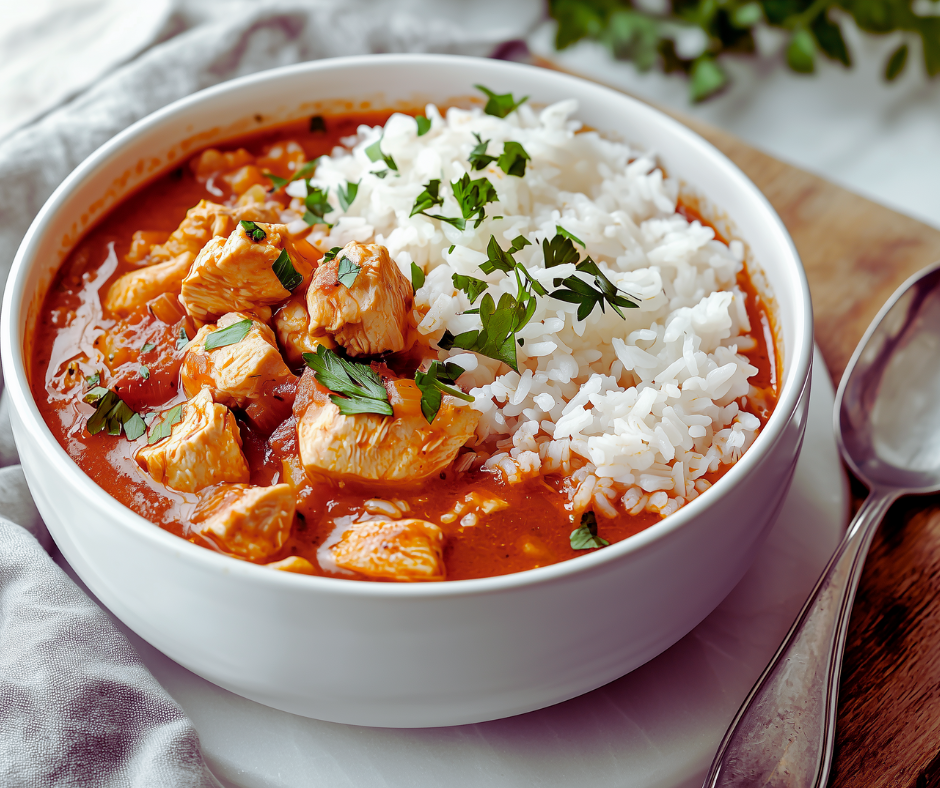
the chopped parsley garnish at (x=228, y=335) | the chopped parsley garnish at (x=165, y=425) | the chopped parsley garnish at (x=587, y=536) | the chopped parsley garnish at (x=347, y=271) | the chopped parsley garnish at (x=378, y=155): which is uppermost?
the chopped parsley garnish at (x=347, y=271)

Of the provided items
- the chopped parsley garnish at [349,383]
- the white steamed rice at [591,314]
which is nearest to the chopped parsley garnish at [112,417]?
the chopped parsley garnish at [349,383]

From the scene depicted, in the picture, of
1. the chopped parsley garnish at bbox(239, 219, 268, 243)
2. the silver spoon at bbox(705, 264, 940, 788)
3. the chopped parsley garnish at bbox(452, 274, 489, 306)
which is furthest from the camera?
the chopped parsley garnish at bbox(452, 274, 489, 306)

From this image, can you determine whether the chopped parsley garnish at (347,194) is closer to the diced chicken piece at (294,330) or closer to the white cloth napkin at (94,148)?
the diced chicken piece at (294,330)

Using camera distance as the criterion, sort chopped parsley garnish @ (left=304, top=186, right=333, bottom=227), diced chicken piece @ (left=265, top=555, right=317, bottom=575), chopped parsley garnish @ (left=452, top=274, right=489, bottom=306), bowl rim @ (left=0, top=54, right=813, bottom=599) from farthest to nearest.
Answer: chopped parsley garnish @ (left=304, top=186, right=333, bottom=227)
chopped parsley garnish @ (left=452, top=274, right=489, bottom=306)
diced chicken piece @ (left=265, top=555, right=317, bottom=575)
bowl rim @ (left=0, top=54, right=813, bottom=599)

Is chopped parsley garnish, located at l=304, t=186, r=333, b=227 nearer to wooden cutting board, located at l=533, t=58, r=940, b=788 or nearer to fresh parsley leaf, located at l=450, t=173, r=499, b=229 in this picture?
fresh parsley leaf, located at l=450, t=173, r=499, b=229

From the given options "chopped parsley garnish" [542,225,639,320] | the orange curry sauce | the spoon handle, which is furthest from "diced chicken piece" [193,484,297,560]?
the spoon handle

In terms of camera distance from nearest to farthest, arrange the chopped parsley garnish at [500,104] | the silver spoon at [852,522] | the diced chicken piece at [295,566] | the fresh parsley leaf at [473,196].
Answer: the diced chicken piece at [295,566], the silver spoon at [852,522], the fresh parsley leaf at [473,196], the chopped parsley garnish at [500,104]
